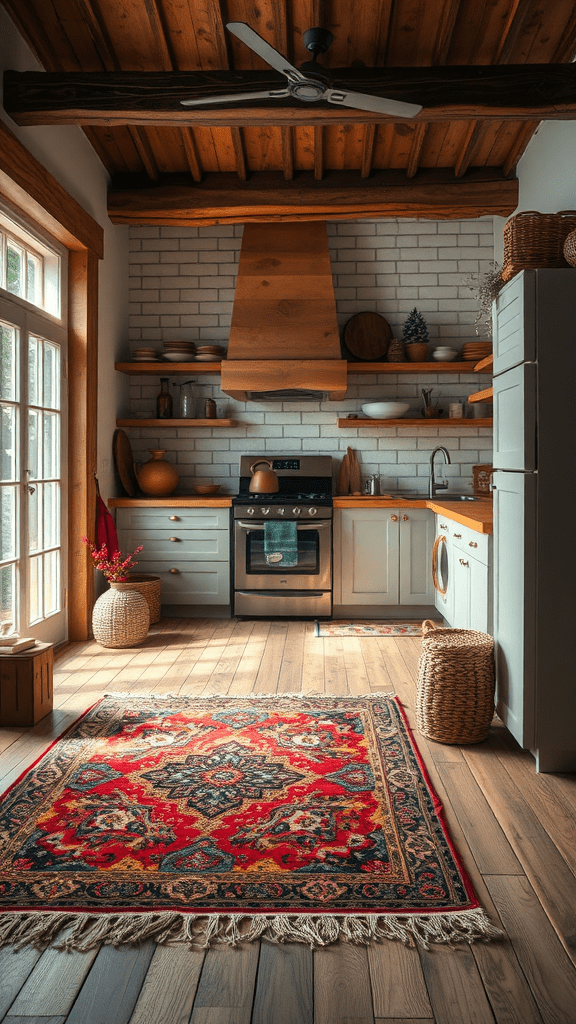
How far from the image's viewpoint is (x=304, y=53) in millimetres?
4250

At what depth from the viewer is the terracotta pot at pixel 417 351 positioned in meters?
5.86

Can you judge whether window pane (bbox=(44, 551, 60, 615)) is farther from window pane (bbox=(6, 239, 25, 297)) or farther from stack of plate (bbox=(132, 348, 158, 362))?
stack of plate (bbox=(132, 348, 158, 362))

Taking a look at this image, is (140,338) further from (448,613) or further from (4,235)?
(448,613)

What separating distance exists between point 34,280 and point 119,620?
2.09 meters

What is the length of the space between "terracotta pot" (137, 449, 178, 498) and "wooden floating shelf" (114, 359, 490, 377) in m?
0.65

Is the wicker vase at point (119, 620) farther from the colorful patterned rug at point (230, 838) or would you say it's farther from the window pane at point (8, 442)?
the colorful patterned rug at point (230, 838)

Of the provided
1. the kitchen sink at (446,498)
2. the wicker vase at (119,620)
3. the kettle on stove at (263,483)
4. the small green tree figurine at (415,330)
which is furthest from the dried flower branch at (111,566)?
the small green tree figurine at (415,330)

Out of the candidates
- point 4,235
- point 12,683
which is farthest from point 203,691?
point 4,235

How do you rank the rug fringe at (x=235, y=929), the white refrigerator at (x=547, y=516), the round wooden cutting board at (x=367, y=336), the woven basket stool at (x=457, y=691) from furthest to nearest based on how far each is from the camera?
the round wooden cutting board at (x=367, y=336), the woven basket stool at (x=457, y=691), the white refrigerator at (x=547, y=516), the rug fringe at (x=235, y=929)

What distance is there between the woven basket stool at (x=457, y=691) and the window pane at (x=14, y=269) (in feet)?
9.44

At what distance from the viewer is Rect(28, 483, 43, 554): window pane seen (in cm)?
428

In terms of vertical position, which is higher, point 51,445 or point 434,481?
point 51,445

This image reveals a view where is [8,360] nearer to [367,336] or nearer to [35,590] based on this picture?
[35,590]

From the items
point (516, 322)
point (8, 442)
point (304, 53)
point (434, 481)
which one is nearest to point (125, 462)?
point (8, 442)
